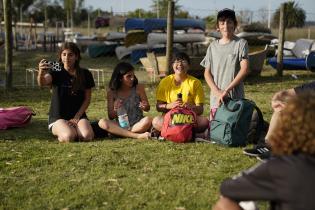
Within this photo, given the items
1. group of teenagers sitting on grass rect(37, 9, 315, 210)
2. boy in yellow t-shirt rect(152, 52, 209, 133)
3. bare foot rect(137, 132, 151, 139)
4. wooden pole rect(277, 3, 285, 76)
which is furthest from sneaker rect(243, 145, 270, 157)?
wooden pole rect(277, 3, 285, 76)

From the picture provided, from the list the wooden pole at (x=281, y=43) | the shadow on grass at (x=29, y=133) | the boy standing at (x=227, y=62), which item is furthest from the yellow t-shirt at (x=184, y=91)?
the wooden pole at (x=281, y=43)

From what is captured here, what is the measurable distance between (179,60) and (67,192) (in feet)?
8.99

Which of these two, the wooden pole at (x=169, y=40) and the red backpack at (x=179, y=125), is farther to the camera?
the wooden pole at (x=169, y=40)

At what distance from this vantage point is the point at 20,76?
16281mm

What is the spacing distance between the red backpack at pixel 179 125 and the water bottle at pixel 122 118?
0.60 meters

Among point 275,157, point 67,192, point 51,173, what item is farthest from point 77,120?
point 275,157

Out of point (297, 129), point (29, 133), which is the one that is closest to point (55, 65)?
point (29, 133)

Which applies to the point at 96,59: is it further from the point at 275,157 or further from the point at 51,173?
the point at 275,157

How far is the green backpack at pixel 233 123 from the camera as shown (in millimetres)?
5910

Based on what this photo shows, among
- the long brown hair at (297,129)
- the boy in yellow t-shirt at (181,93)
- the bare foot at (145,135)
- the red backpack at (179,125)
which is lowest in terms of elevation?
the bare foot at (145,135)

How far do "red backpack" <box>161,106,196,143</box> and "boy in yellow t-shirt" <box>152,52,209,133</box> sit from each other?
16cm

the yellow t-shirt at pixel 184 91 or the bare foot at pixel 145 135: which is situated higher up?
the yellow t-shirt at pixel 184 91

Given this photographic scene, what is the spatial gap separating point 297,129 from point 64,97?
4.69 m

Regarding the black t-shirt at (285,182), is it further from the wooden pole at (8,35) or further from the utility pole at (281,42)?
the utility pole at (281,42)
